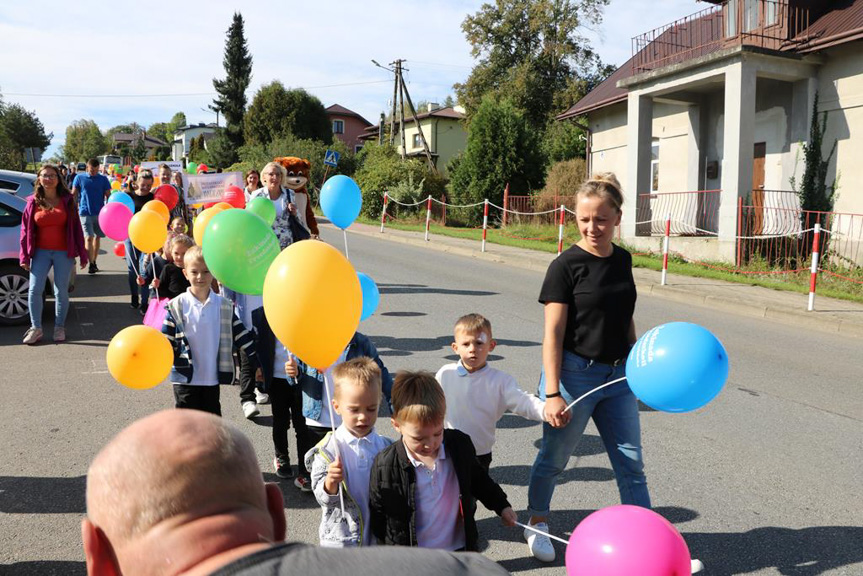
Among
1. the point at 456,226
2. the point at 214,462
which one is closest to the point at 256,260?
the point at 214,462

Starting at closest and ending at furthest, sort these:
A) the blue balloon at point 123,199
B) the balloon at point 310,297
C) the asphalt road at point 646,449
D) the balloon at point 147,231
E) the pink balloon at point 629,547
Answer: the pink balloon at point 629,547 → the balloon at point 310,297 → the asphalt road at point 646,449 → the balloon at point 147,231 → the blue balloon at point 123,199

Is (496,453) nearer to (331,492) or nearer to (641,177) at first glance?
(331,492)

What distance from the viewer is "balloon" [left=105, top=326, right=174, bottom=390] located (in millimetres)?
4141

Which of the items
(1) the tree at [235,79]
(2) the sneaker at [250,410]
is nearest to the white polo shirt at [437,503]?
(2) the sneaker at [250,410]

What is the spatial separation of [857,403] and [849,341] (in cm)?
341

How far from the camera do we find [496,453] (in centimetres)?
496

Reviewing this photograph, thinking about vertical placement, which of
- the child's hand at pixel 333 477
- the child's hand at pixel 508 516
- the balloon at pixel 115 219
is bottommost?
the child's hand at pixel 508 516

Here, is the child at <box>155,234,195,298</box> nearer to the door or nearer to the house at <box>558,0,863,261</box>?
the house at <box>558,0,863,261</box>

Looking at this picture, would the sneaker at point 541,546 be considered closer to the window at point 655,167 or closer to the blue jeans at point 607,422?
A: the blue jeans at point 607,422

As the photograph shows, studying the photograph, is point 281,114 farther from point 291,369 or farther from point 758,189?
point 291,369

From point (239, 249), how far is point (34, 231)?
5166mm

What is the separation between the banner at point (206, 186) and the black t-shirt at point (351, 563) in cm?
1209

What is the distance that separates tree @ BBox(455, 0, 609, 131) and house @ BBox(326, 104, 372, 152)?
110ft

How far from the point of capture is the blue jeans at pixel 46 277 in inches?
312
